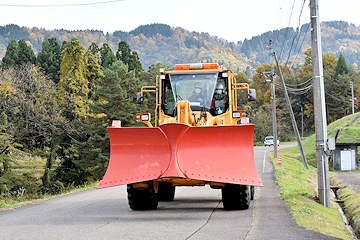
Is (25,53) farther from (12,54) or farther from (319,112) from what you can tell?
(319,112)

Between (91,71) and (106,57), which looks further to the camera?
(106,57)

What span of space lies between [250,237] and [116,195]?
366 inches

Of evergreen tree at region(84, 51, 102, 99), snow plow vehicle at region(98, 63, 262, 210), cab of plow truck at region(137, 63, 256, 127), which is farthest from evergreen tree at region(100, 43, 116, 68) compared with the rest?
snow plow vehicle at region(98, 63, 262, 210)

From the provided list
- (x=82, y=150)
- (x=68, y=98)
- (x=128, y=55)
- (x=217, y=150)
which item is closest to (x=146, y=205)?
(x=217, y=150)

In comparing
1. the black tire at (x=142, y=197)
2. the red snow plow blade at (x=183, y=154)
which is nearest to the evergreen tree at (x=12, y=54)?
the black tire at (x=142, y=197)

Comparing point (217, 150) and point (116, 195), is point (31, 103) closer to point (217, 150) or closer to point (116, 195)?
point (116, 195)

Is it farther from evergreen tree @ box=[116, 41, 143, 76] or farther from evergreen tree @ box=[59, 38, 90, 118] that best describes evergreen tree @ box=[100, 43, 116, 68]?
evergreen tree @ box=[59, 38, 90, 118]

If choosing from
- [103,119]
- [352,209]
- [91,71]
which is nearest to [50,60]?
[91,71]

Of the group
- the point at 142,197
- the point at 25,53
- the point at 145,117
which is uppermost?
the point at 25,53

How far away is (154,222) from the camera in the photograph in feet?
33.8

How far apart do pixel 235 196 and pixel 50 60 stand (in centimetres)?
6768

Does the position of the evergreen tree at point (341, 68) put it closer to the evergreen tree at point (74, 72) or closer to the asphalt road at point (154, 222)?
the evergreen tree at point (74, 72)

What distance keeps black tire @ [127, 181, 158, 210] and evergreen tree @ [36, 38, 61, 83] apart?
62062 millimetres

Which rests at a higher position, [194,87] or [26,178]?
[194,87]
